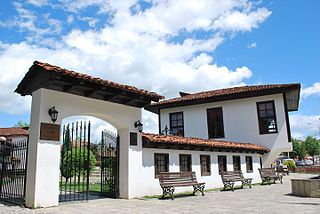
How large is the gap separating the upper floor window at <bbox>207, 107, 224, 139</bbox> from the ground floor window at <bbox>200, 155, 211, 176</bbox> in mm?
5816

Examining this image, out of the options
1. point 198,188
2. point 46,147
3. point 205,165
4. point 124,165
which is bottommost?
point 198,188

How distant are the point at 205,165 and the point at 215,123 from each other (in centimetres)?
623

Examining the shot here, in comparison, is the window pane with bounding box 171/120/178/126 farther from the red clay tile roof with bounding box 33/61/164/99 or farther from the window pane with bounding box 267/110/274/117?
the red clay tile roof with bounding box 33/61/164/99

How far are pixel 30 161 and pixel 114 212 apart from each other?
285cm

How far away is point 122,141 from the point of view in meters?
10.9

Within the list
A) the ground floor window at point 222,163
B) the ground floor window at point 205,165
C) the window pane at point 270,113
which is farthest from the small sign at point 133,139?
the window pane at point 270,113

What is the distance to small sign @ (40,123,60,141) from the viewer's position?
828 cm

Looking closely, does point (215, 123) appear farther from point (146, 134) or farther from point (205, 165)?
point (146, 134)

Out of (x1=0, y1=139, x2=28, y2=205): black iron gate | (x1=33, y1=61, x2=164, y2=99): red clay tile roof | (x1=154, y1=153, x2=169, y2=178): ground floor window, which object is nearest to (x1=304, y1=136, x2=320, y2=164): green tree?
(x1=154, y1=153, x2=169, y2=178): ground floor window

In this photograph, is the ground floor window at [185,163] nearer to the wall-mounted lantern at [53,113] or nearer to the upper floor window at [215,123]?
the wall-mounted lantern at [53,113]

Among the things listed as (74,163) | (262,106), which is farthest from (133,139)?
(262,106)

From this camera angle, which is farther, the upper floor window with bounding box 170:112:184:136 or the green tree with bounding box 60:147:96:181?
the upper floor window with bounding box 170:112:184:136

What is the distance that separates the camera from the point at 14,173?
30.2 ft

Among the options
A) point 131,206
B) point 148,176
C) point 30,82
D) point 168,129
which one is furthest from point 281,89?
point 30,82
